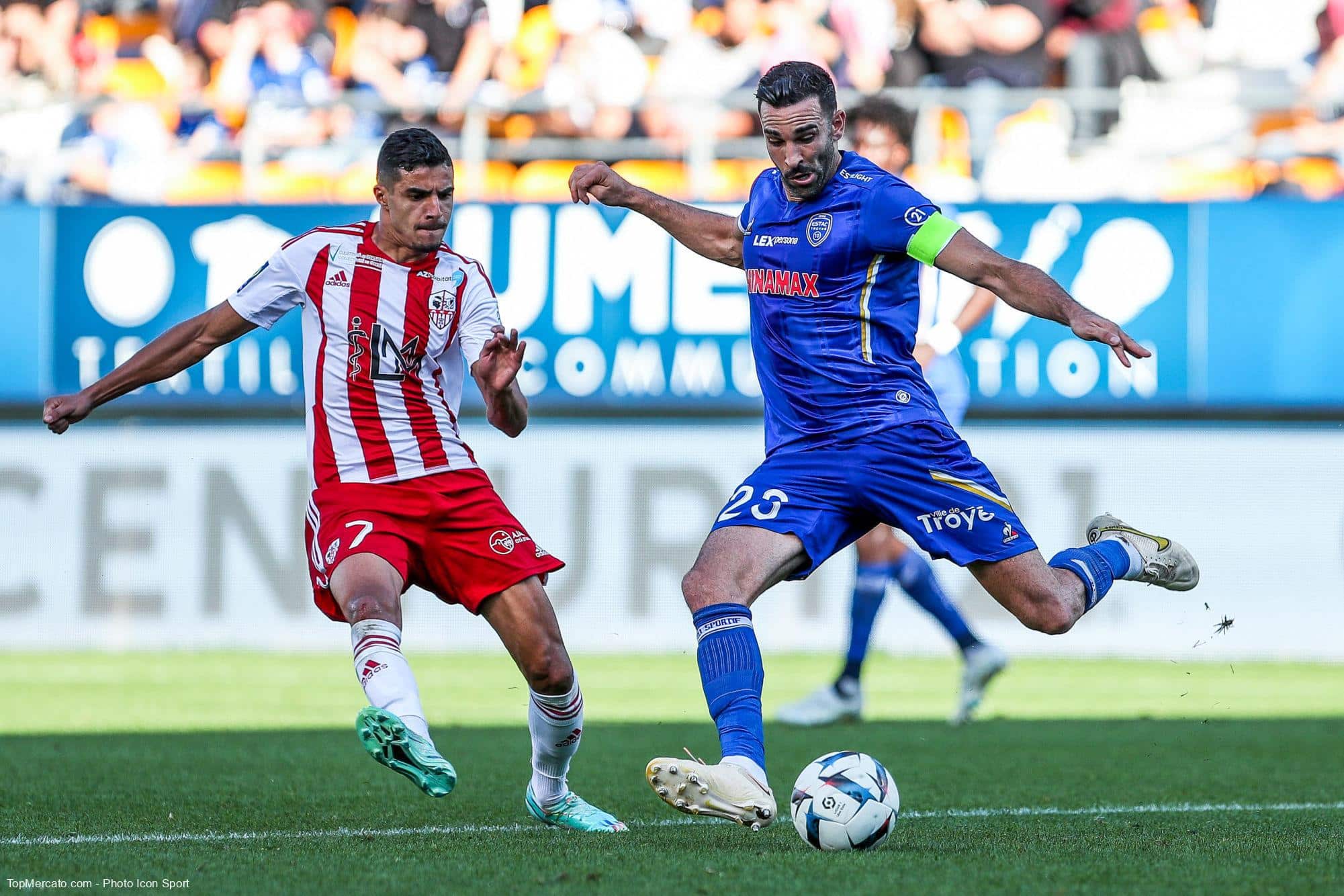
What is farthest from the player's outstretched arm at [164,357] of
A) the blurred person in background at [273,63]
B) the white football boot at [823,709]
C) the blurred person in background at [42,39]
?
the blurred person in background at [42,39]

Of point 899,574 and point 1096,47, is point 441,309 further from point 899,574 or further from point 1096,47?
point 1096,47

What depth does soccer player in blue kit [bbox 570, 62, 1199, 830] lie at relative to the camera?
5.14m

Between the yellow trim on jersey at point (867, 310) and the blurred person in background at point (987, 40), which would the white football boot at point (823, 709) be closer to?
the yellow trim on jersey at point (867, 310)

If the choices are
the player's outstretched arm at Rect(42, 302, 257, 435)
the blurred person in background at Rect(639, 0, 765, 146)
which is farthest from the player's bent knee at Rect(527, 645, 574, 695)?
the blurred person in background at Rect(639, 0, 765, 146)

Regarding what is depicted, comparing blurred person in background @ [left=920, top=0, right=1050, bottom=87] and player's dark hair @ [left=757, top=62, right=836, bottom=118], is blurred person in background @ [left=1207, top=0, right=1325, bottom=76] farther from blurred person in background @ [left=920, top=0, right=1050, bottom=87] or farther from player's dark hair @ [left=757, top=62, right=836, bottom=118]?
player's dark hair @ [left=757, top=62, right=836, bottom=118]

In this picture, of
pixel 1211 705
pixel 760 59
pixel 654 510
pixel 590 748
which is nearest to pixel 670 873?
pixel 590 748

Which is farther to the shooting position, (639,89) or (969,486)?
(639,89)

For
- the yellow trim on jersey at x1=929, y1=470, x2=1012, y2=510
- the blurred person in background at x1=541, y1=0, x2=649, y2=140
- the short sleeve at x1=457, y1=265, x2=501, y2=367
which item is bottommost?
the yellow trim on jersey at x1=929, y1=470, x2=1012, y2=510

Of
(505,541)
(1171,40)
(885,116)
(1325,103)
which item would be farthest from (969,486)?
(1171,40)

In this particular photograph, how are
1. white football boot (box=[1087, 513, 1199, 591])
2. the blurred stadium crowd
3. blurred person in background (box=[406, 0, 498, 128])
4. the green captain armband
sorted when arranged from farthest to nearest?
blurred person in background (box=[406, 0, 498, 128]), the blurred stadium crowd, white football boot (box=[1087, 513, 1199, 591]), the green captain armband

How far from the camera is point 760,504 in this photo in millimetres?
5289

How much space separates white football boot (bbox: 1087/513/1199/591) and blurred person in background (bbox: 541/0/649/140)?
8729mm

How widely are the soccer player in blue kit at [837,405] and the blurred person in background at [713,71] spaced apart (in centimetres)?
891

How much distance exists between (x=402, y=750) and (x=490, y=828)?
1033 millimetres
